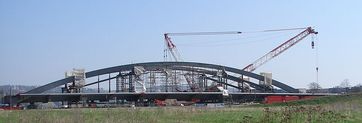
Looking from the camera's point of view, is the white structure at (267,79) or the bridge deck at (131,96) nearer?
the bridge deck at (131,96)

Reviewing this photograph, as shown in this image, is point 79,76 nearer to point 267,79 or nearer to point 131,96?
point 131,96

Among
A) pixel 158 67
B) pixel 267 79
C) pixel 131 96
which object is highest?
pixel 158 67

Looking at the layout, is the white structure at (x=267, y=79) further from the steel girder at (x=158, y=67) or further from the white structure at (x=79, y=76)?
the white structure at (x=79, y=76)

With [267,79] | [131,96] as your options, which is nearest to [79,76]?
[131,96]

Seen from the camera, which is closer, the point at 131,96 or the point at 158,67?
the point at 131,96

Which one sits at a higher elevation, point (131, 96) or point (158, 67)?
point (158, 67)

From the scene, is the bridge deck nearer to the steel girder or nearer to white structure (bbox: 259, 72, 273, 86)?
the steel girder

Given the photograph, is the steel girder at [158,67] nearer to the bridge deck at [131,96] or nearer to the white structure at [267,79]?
the white structure at [267,79]

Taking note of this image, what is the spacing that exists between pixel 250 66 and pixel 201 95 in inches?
1152

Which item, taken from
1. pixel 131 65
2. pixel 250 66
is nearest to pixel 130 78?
pixel 131 65

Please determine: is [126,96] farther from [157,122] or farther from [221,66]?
[157,122]

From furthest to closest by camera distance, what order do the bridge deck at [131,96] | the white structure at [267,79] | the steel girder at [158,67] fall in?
the white structure at [267,79] → the steel girder at [158,67] → the bridge deck at [131,96]

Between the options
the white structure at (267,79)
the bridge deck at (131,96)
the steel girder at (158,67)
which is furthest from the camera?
the white structure at (267,79)

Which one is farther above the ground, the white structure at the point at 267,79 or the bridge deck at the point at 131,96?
the white structure at the point at 267,79
